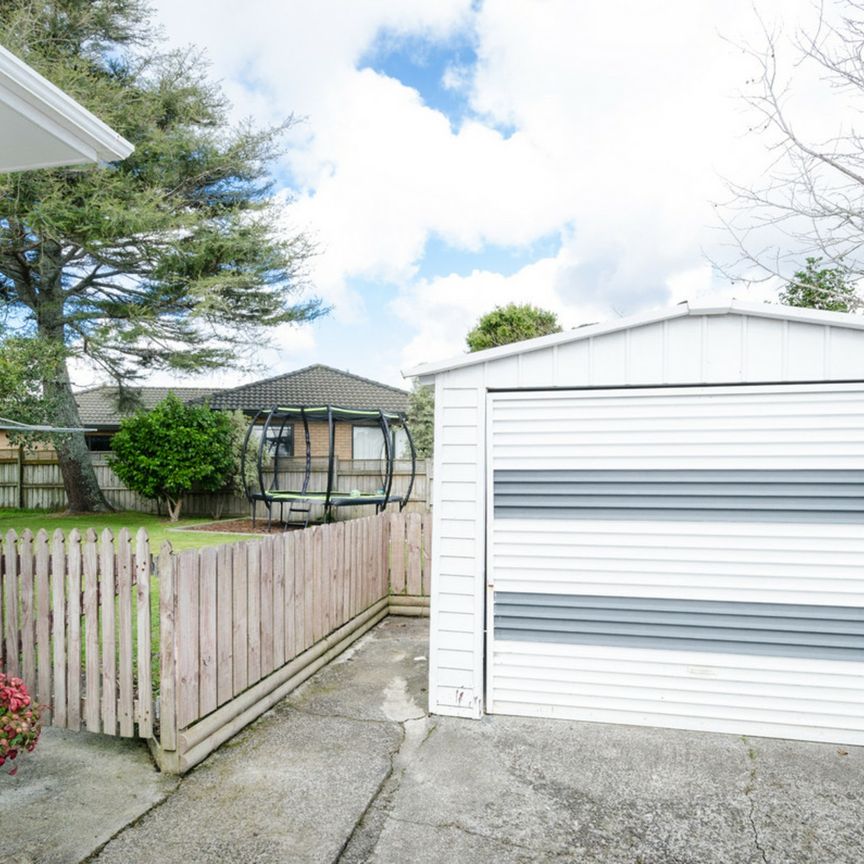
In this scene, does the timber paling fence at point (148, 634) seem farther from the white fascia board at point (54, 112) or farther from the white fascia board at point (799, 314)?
the white fascia board at point (799, 314)

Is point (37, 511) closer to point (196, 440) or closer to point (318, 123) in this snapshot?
point (196, 440)

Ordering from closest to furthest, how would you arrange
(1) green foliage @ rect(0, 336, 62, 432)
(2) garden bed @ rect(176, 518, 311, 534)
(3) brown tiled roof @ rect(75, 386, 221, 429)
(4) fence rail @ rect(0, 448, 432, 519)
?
1. (1) green foliage @ rect(0, 336, 62, 432)
2. (2) garden bed @ rect(176, 518, 311, 534)
3. (4) fence rail @ rect(0, 448, 432, 519)
4. (3) brown tiled roof @ rect(75, 386, 221, 429)

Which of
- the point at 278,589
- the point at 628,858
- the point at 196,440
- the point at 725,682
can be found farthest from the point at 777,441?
the point at 196,440

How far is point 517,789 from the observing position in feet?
11.0

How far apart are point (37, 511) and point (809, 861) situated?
18.3m

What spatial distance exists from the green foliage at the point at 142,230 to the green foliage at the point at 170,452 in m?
1.79

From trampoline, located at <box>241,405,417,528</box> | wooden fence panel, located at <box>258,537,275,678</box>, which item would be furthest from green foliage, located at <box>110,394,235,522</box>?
wooden fence panel, located at <box>258,537,275,678</box>

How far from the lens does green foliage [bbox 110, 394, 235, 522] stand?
48.6 ft

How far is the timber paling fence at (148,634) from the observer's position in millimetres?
3428

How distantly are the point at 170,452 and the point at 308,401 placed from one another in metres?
10.5

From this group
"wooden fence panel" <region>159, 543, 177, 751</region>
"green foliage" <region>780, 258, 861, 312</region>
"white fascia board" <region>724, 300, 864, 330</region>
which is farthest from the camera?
"green foliage" <region>780, 258, 861, 312</region>

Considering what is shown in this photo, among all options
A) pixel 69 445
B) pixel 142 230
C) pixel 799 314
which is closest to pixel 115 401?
pixel 69 445

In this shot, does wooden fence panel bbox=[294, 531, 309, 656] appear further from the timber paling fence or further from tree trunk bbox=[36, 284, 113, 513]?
tree trunk bbox=[36, 284, 113, 513]

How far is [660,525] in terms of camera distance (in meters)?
4.25
